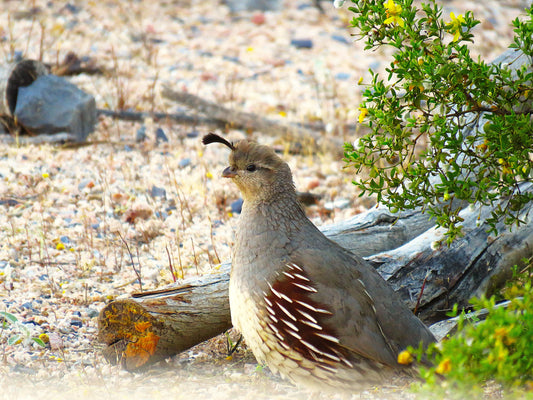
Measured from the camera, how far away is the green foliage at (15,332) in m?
4.29

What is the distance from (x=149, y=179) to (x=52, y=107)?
1.52 m

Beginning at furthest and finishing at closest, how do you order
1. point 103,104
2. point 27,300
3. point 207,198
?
point 103,104, point 207,198, point 27,300

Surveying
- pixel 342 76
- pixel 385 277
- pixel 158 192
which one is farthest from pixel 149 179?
pixel 342 76

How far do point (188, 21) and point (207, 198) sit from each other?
6755 mm

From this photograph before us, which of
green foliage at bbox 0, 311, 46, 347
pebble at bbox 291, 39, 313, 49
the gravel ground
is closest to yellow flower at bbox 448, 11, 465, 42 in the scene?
the gravel ground

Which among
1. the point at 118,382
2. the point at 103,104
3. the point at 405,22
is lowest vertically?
the point at 118,382

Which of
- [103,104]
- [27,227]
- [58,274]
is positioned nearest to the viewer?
[58,274]

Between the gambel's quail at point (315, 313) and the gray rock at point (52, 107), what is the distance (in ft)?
14.1

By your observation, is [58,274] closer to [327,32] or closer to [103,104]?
[103,104]

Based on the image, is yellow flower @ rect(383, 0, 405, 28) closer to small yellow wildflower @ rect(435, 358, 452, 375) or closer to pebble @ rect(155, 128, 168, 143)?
small yellow wildflower @ rect(435, 358, 452, 375)

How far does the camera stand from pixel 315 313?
3.71 m

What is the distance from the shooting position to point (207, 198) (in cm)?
679

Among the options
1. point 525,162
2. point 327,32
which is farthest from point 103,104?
point 525,162

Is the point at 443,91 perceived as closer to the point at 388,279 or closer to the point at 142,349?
the point at 388,279
